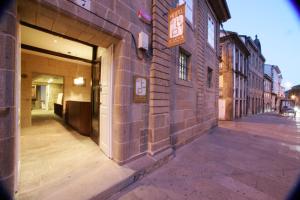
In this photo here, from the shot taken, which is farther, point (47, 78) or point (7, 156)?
point (47, 78)

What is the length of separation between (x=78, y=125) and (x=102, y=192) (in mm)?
3898

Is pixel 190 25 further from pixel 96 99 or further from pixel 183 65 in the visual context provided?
pixel 96 99

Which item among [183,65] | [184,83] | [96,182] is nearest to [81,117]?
[96,182]

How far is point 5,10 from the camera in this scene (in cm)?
199

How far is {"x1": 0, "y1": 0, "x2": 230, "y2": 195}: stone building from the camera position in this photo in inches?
85.1

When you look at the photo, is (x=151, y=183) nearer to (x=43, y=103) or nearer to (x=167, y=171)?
(x=167, y=171)

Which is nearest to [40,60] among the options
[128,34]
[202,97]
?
[128,34]

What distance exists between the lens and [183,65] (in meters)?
6.57

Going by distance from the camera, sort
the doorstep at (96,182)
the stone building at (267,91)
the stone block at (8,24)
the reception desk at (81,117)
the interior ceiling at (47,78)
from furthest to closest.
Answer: the stone building at (267,91) < the interior ceiling at (47,78) < the reception desk at (81,117) < the doorstep at (96,182) < the stone block at (8,24)

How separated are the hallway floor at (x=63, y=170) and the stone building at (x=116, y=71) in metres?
0.25

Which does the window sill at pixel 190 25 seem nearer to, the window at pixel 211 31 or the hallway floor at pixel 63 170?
the window at pixel 211 31

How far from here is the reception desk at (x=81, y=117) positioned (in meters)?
5.66

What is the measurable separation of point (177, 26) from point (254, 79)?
2555cm

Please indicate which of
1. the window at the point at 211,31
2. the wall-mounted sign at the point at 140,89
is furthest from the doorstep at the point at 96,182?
the window at the point at 211,31
